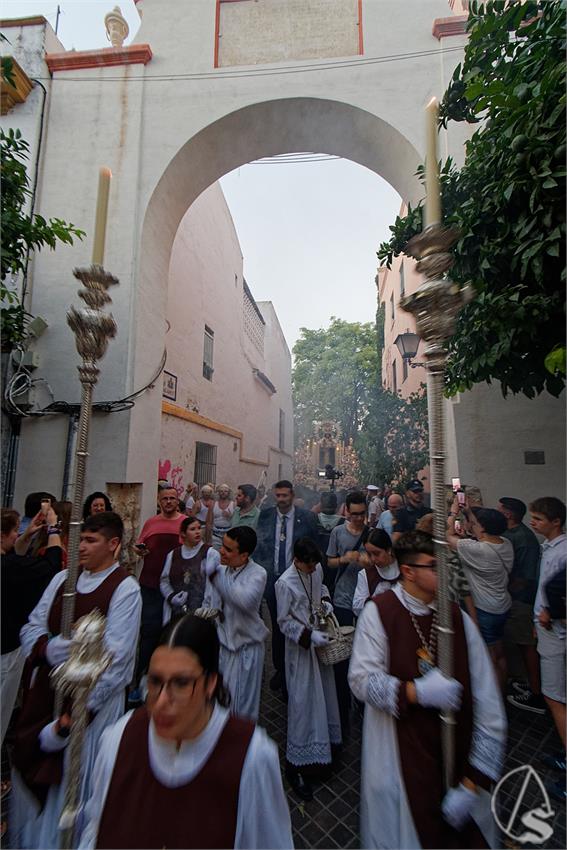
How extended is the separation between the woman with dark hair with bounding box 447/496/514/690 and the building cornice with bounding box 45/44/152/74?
8.12 m

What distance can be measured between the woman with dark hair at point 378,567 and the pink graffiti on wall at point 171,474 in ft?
17.4

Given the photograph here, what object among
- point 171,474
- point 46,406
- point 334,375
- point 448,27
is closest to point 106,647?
point 46,406

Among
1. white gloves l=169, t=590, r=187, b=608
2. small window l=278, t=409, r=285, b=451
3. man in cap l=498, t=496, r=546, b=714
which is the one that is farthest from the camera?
small window l=278, t=409, r=285, b=451

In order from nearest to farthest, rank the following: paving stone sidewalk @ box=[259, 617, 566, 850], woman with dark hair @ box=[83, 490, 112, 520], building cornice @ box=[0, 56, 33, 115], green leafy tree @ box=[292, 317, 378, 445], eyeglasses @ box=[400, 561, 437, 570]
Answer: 1. eyeglasses @ box=[400, 561, 437, 570]
2. paving stone sidewalk @ box=[259, 617, 566, 850]
3. woman with dark hair @ box=[83, 490, 112, 520]
4. building cornice @ box=[0, 56, 33, 115]
5. green leafy tree @ box=[292, 317, 378, 445]

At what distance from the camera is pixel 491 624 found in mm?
3746

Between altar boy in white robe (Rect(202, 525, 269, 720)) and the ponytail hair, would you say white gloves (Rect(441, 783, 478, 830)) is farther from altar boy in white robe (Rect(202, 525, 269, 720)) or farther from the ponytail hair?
altar boy in white robe (Rect(202, 525, 269, 720))

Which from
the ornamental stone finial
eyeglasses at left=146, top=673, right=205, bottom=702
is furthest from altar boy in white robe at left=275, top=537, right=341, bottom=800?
the ornamental stone finial

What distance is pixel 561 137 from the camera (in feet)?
8.57

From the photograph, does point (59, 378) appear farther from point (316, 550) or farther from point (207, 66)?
point (207, 66)

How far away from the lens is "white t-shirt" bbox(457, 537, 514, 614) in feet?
12.1

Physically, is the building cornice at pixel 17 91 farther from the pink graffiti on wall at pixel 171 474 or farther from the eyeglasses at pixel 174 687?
the eyeglasses at pixel 174 687

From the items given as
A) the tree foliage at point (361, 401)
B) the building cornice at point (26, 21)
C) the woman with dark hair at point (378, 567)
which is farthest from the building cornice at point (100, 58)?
the tree foliage at point (361, 401)

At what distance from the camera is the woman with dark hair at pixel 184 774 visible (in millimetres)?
1285

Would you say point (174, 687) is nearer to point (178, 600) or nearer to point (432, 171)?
point (432, 171)
